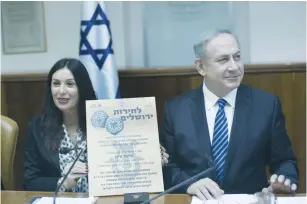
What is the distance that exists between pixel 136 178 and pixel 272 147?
593 mm

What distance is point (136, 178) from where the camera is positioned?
1.47 metres

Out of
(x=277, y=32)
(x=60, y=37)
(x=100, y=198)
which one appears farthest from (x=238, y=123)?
(x=60, y=37)

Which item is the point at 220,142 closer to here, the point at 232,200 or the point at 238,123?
the point at 238,123

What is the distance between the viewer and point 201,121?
170cm

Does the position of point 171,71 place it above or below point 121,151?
above

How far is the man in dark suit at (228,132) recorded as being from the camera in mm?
1647

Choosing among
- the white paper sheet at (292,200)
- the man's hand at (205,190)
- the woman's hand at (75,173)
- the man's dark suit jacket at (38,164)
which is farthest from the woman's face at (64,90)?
the white paper sheet at (292,200)

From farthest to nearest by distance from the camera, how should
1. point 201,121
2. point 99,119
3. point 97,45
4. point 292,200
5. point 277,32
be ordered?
point 277,32
point 97,45
point 201,121
point 99,119
point 292,200

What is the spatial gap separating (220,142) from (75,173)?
582 mm

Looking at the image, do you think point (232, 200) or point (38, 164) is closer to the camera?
point (232, 200)

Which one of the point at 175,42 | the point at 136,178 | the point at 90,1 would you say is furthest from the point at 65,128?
the point at 175,42

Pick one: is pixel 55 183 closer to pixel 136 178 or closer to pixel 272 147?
pixel 136 178

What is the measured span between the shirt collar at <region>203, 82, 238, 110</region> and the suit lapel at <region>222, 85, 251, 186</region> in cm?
2

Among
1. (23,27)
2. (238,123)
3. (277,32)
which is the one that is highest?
(23,27)
